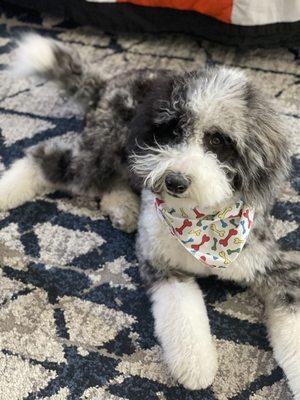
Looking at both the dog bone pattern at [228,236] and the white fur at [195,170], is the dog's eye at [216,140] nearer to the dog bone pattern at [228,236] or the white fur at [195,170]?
the white fur at [195,170]

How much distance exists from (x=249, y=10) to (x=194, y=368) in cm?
133

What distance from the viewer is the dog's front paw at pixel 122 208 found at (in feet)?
5.56

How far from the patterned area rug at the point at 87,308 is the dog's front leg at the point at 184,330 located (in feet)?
0.15

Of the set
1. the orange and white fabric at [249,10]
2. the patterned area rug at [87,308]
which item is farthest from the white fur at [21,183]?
the orange and white fabric at [249,10]

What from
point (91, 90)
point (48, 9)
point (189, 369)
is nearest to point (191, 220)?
point (189, 369)

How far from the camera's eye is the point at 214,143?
3.97ft

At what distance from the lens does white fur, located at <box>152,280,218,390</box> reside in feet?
4.29

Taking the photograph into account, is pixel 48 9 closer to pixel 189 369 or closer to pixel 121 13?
pixel 121 13

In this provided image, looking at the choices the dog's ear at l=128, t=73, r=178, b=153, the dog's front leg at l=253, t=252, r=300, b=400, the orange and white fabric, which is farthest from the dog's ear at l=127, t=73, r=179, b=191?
the orange and white fabric

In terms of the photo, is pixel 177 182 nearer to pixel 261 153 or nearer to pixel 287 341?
pixel 261 153

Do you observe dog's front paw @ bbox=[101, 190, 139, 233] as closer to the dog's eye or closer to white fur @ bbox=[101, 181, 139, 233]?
white fur @ bbox=[101, 181, 139, 233]

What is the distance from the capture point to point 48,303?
153 centimetres

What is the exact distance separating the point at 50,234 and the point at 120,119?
425 mm

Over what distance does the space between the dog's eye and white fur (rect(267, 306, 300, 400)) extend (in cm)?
48
